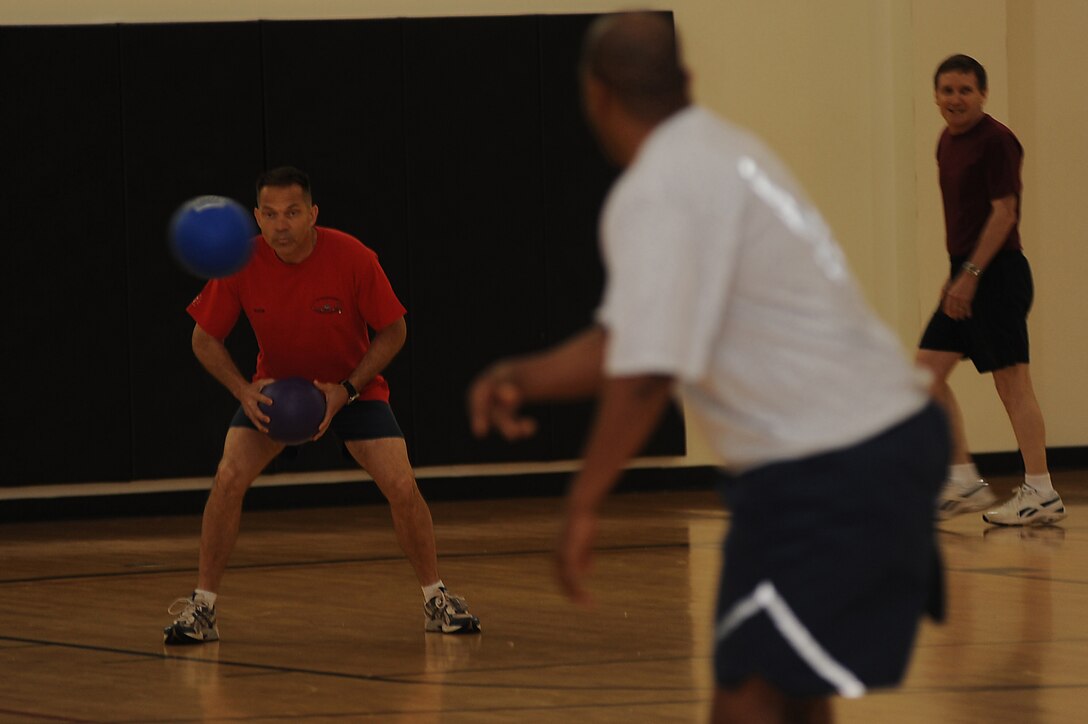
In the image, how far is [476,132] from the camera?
959 cm

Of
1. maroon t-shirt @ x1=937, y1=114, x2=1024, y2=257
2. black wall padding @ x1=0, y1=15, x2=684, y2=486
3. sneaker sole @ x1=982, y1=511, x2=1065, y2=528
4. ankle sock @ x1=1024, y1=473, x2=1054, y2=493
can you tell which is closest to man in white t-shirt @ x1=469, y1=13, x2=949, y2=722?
maroon t-shirt @ x1=937, y1=114, x2=1024, y2=257

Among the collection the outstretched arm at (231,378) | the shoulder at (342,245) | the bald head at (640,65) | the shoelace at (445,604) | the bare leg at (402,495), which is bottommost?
the shoelace at (445,604)

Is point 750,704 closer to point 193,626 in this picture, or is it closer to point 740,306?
point 740,306

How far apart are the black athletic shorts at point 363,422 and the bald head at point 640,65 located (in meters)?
3.16

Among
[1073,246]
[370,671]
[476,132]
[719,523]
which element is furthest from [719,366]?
[1073,246]

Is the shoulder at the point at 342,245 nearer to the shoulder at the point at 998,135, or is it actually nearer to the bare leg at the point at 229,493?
the bare leg at the point at 229,493

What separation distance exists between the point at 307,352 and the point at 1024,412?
11.1 feet

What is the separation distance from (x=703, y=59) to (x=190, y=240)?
17.1 ft

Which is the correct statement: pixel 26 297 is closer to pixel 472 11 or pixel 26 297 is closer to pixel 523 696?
pixel 472 11

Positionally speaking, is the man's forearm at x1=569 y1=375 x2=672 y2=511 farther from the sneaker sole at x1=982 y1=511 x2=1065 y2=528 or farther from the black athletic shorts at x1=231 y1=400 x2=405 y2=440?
the sneaker sole at x1=982 y1=511 x2=1065 y2=528

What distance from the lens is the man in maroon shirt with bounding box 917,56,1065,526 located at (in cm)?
715

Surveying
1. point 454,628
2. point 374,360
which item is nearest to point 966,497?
point 454,628

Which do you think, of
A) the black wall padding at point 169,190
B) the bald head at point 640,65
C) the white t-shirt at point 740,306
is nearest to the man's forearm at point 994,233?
the black wall padding at point 169,190

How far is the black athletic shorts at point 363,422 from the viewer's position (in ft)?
18.0
